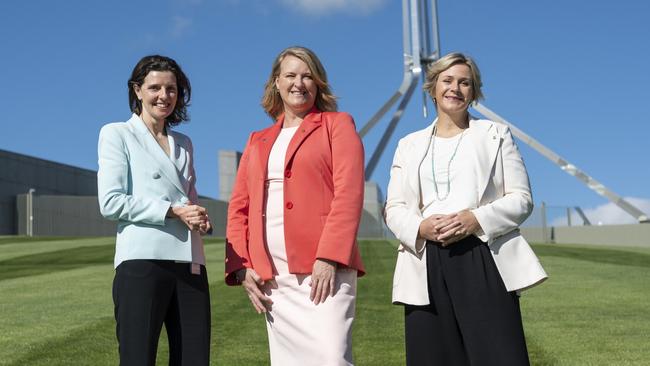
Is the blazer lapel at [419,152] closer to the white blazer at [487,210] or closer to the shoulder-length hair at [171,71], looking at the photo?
the white blazer at [487,210]

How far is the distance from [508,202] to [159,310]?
144 centimetres

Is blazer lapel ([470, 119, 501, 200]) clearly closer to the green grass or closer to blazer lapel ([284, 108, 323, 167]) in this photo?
blazer lapel ([284, 108, 323, 167])

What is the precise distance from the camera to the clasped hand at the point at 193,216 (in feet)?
10.8

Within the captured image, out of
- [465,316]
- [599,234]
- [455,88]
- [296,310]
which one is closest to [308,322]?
[296,310]

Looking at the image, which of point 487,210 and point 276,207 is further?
point 276,207

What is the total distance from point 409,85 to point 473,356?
33949 millimetres

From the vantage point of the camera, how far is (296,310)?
332cm

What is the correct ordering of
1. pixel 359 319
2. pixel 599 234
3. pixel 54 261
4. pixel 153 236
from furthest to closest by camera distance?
pixel 599 234 → pixel 54 261 → pixel 359 319 → pixel 153 236

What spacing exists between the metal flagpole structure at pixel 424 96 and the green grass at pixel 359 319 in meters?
18.8

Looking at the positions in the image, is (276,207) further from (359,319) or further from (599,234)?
(599,234)

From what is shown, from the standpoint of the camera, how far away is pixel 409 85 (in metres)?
36.7

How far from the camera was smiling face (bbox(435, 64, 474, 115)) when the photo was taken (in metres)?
3.46

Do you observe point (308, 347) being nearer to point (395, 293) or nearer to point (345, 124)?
point (395, 293)

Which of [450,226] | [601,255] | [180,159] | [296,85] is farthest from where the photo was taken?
[601,255]
